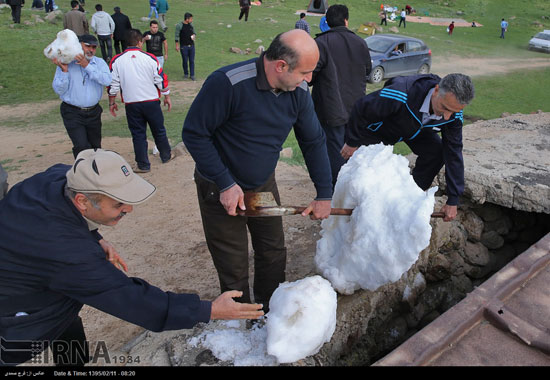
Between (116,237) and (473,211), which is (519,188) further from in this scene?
(116,237)

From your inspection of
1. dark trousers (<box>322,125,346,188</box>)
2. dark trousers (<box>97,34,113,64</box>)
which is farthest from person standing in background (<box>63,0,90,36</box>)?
dark trousers (<box>322,125,346,188</box>)

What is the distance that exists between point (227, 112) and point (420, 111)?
1858 mm

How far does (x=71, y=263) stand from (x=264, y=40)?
649 inches

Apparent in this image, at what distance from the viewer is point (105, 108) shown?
368 inches

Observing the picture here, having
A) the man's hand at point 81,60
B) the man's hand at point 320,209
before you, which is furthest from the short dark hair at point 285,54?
the man's hand at point 81,60

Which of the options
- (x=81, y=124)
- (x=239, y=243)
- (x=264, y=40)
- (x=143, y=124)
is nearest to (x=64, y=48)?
(x=81, y=124)

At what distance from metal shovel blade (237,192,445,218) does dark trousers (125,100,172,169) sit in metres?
3.55

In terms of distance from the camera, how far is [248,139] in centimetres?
271

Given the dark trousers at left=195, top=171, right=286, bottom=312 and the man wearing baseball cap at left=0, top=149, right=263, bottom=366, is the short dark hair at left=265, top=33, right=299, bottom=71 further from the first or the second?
the man wearing baseball cap at left=0, top=149, right=263, bottom=366

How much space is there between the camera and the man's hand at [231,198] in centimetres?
268

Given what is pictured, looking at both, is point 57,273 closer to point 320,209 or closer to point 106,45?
point 320,209

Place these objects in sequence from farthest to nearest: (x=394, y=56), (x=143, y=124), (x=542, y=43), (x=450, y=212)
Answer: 1. (x=542, y=43)
2. (x=394, y=56)
3. (x=143, y=124)
4. (x=450, y=212)

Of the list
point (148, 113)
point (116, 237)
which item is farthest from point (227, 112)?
point (148, 113)

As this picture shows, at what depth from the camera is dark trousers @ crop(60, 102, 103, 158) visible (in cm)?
516
